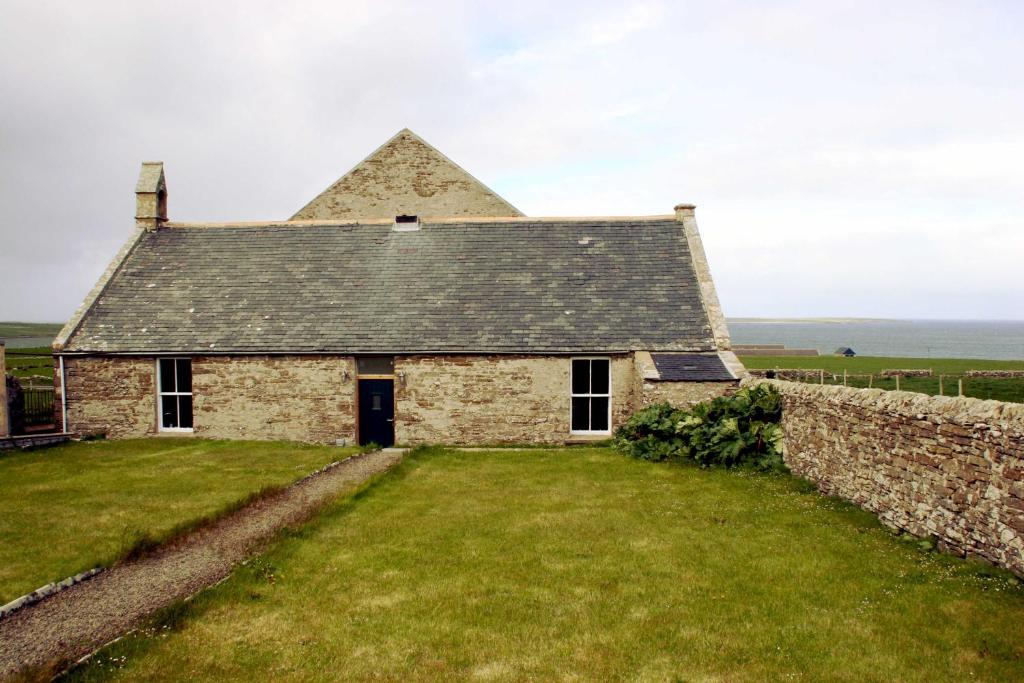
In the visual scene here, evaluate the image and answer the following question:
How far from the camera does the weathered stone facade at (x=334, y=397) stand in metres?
18.0

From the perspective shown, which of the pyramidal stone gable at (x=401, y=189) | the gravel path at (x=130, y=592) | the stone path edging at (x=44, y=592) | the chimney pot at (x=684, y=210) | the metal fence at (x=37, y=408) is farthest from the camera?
the pyramidal stone gable at (x=401, y=189)

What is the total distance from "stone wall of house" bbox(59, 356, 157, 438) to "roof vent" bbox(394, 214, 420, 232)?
28.4 ft

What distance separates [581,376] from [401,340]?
5.17 metres

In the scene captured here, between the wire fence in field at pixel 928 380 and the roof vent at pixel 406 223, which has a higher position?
the roof vent at pixel 406 223

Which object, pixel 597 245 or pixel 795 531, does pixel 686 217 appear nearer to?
pixel 597 245

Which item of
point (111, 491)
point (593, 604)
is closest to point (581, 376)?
point (593, 604)

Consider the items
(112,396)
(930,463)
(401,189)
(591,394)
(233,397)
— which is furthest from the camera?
(401,189)

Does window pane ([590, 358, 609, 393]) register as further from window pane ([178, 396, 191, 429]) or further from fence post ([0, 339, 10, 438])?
fence post ([0, 339, 10, 438])

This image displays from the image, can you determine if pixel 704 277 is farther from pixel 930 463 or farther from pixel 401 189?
pixel 401 189

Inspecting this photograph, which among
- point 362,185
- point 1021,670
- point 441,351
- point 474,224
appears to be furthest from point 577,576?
point 362,185

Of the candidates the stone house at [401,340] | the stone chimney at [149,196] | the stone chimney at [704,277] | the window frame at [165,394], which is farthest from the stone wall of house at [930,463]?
the stone chimney at [149,196]

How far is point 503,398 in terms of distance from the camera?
1802cm

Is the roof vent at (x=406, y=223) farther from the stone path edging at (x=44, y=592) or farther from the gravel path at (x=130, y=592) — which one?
the stone path edging at (x=44, y=592)

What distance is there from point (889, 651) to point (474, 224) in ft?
59.5
